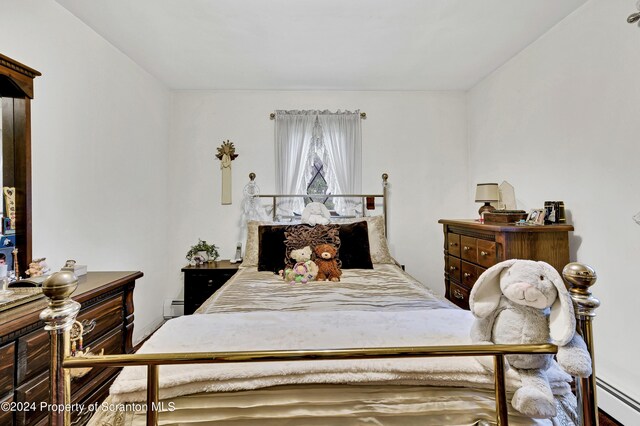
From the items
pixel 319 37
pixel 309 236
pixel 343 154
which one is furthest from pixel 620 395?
pixel 319 37

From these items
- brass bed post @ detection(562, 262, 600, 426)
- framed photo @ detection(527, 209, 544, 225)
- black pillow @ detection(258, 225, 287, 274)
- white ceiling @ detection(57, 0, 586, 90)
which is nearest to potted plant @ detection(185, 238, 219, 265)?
black pillow @ detection(258, 225, 287, 274)

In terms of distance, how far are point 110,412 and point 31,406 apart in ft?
2.30

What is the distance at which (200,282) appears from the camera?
2830 mm

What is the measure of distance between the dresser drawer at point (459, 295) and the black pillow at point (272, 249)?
1.48 metres

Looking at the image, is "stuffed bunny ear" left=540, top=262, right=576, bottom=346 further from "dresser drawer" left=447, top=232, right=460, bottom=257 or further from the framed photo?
"dresser drawer" left=447, top=232, right=460, bottom=257

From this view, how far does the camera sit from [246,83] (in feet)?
10.2

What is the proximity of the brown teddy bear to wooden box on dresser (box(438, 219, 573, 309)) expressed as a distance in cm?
106

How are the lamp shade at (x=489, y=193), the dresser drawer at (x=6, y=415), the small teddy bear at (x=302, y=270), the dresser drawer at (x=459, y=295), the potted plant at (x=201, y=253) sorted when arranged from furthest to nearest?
the potted plant at (x=201, y=253), the lamp shade at (x=489, y=193), the dresser drawer at (x=459, y=295), the small teddy bear at (x=302, y=270), the dresser drawer at (x=6, y=415)

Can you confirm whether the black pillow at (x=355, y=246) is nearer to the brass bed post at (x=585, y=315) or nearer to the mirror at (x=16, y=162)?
the brass bed post at (x=585, y=315)

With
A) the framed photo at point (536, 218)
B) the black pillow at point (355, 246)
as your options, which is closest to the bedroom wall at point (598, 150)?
the framed photo at point (536, 218)

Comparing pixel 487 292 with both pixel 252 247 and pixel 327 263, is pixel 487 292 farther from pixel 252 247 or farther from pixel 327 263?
pixel 252 247

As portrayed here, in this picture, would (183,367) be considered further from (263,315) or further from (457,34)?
(457,34)

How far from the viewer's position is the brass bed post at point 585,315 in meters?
0.70

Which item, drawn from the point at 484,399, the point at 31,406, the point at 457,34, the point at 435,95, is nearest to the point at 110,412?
the point at 31,406
